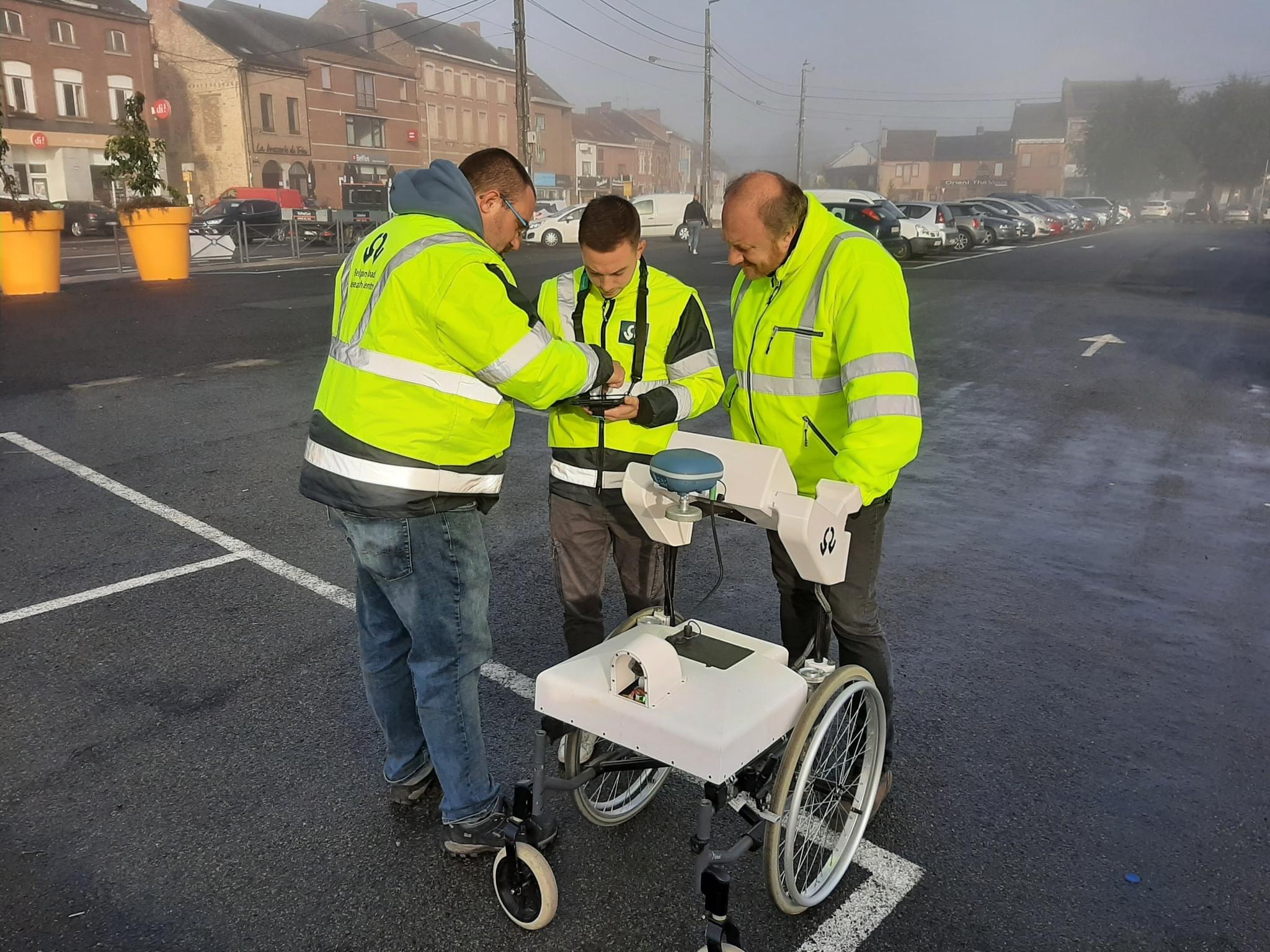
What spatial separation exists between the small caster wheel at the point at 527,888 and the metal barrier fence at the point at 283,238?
24295mm

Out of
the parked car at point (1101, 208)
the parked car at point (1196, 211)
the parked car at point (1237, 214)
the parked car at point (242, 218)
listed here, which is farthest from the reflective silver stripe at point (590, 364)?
the parked car at point (1196, 211)

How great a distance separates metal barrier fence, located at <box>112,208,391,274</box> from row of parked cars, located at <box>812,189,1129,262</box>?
44.2 feet

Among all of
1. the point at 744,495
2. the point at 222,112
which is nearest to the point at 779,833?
the point at 744,495

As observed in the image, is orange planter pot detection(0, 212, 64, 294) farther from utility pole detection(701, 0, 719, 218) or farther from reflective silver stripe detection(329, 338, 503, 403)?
utility pole detection(701, 0, 719, 218)

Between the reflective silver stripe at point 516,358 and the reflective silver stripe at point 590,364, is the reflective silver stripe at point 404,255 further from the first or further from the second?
the reflective silver stripe at point 590,364

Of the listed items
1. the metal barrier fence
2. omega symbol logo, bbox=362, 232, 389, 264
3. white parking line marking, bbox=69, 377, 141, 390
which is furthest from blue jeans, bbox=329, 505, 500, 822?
the metal barrier fence

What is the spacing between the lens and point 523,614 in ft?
15.3

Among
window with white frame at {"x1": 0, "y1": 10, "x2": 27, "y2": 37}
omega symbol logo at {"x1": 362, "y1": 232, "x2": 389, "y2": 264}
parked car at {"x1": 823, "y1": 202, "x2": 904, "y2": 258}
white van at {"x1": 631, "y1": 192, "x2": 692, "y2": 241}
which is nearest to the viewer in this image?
omega symbol logo at {"x1": 362, "y1": 232, "x2": 389, "y2": 264}

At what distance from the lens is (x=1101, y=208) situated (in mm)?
57250

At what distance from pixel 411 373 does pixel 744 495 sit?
3.04 ft

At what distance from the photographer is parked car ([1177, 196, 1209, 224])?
3127 inches

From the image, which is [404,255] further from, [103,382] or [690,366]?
[103,382]

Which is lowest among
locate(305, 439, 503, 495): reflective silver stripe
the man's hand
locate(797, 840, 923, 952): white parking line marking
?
locate(797, 840, 923, 952): white parking line marking

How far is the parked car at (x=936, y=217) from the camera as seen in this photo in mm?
28500
